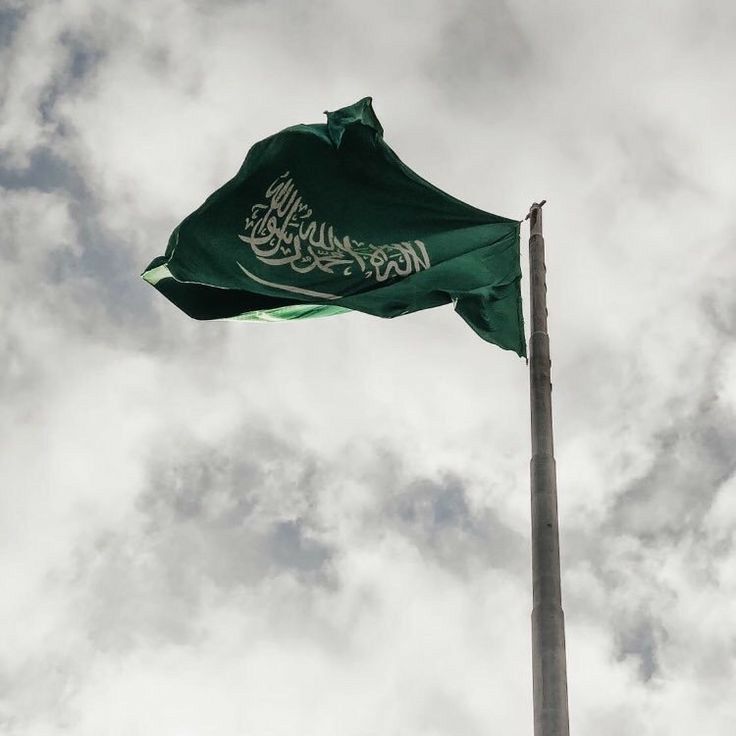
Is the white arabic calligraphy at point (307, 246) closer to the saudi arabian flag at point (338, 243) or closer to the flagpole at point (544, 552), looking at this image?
the saudi arabian flag at point (338, 243)

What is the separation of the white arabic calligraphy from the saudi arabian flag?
17 millimetres

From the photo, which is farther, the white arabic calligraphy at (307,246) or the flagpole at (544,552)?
the white arabic calligraphy at (307,246)

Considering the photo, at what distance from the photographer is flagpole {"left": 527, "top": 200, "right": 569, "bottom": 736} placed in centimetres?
1141

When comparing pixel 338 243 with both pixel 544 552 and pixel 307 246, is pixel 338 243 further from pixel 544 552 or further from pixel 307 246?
pixel 544 552

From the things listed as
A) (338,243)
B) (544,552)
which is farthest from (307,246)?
(544,552)

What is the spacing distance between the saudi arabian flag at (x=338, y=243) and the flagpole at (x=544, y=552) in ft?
4.69

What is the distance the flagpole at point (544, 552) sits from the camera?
11.4 meters

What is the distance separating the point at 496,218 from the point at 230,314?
498 cm

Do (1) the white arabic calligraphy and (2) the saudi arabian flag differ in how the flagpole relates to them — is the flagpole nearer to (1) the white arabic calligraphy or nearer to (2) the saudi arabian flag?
(2) the saudi arabian flag

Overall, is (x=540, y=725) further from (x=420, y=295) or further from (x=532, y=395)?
(x=420, y=295)

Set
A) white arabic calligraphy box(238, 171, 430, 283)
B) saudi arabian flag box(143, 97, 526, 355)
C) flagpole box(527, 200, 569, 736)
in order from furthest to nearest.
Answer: white arabic calligraphy box(238, 171, 430, 283), saudi arabian flag box(143, 97, 526, 355), flagpole box(527, 200, 569, 736)

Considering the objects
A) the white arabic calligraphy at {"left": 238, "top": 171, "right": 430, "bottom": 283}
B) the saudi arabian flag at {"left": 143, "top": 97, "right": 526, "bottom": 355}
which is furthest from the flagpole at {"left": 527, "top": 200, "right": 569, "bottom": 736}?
the white arabic calligraphy at {"left": 238, "top": 171, "right": 430, "bottom": 283}

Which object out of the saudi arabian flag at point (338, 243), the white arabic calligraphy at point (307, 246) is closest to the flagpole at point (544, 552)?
the saudi arabian flag at point (338, 243)

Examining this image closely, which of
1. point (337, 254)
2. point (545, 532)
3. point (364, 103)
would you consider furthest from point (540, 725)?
point (364, 103)
